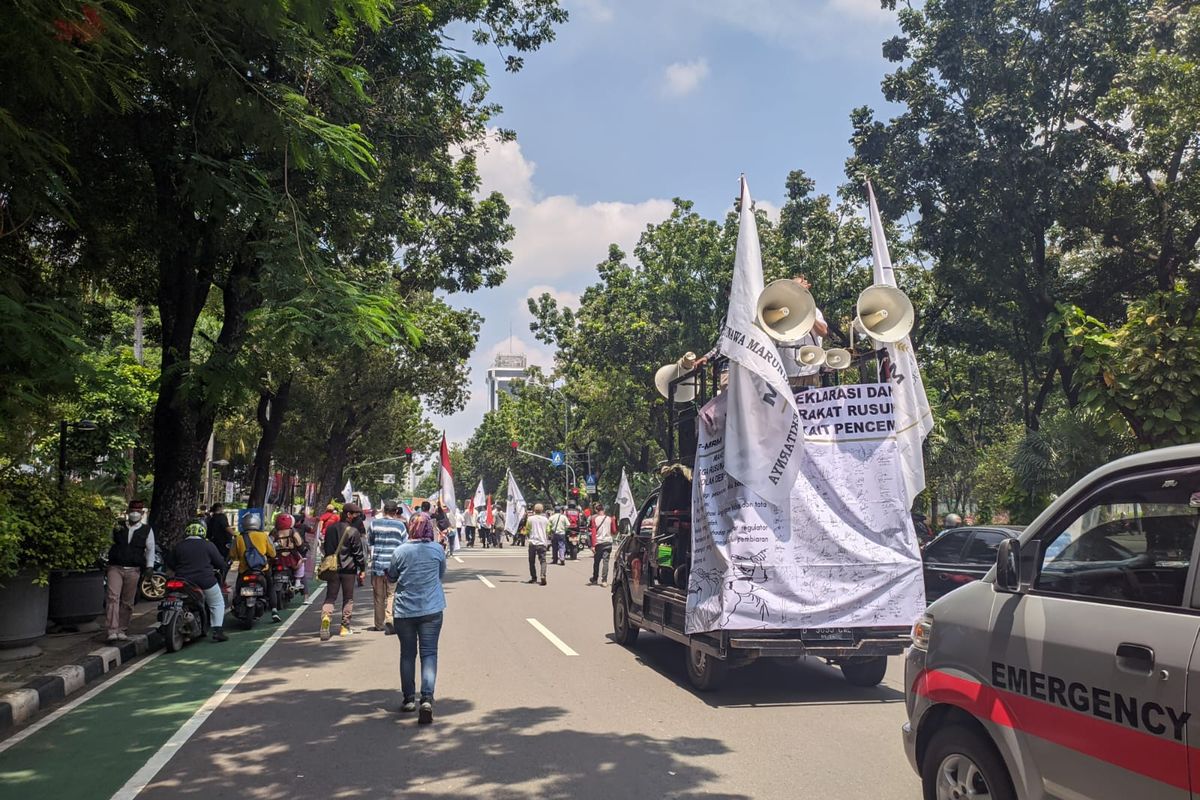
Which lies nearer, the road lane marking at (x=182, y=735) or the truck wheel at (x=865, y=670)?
the road lane marking at (x=182, y=735)

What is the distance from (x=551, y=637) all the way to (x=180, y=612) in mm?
4693

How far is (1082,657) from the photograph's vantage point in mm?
3410

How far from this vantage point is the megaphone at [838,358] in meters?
8.44

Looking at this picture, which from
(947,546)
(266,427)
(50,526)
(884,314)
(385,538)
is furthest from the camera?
(266,427)

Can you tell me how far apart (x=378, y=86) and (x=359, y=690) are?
32.0 feet

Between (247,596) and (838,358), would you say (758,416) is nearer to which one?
(838,358)

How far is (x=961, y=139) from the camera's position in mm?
21016

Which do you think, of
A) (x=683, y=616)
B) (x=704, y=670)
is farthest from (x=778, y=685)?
(x=683, y=616)

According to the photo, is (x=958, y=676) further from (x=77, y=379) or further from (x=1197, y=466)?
(x=77, y=379)

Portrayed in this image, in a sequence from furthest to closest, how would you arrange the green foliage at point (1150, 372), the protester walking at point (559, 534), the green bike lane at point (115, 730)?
the protester walking at point (559, 534), the green foliage at point (1150, 372), the green bike lane at point (115, 730)

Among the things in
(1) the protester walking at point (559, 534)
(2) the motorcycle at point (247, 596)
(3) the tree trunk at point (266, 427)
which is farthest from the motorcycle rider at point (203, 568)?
(1) the protester walking at point (559, 534)

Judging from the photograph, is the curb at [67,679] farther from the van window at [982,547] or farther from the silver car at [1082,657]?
the van window at [982,547]

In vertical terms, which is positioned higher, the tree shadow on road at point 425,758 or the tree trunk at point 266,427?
the tree trunk at point 266,427

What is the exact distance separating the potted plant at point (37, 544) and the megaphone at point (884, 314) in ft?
29.0
